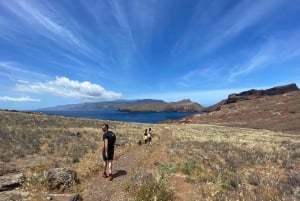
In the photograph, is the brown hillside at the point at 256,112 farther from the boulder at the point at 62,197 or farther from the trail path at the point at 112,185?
the boulder at the point at 62,197

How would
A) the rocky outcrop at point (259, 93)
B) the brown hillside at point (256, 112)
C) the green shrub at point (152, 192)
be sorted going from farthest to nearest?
the rocky outcrop at point (259, 93) < the brown hillside at point (256, 112) < the green shrub at point (152, 192)

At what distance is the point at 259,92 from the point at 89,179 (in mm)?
183696

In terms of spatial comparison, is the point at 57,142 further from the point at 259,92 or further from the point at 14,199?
the point at 259,92

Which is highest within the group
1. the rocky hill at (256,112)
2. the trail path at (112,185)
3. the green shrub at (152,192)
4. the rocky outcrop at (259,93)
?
the rocky outcrop at (259,93)

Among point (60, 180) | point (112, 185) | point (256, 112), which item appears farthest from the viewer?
point (256, 112)

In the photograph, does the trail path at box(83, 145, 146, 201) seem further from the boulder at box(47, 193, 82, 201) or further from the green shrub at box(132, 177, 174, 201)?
the green shrub at box(132, 177, 174, 201)

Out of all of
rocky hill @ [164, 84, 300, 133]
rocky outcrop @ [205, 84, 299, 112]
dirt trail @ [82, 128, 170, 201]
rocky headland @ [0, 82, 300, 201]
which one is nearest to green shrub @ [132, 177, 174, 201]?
rocky headland @ [0, 82, 300, 201]

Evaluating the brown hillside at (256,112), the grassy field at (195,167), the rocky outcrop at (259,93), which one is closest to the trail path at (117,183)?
the grassy field at (195,167)

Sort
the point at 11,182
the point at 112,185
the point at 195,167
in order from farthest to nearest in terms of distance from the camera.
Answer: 1. the point at 195,167
2. the point at 112,185
3. the point at 11,182

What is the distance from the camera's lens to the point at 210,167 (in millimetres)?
16469

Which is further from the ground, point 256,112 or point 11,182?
point 256,112

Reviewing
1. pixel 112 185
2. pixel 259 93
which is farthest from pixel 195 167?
pixel 259 93

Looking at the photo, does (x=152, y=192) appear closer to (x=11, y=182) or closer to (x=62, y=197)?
(x=62, y=197)

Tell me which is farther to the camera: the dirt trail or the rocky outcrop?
the rocky outcrop
